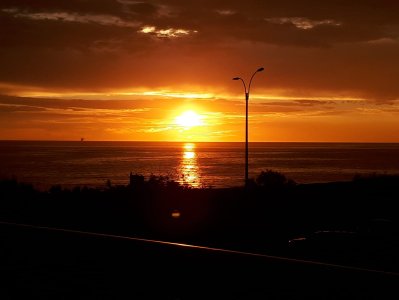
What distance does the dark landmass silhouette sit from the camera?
3.43 metres

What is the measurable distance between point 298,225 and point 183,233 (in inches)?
241

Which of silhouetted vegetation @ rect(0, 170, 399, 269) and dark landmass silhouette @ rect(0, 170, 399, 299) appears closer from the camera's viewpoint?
dark landmass silhouette @ rect(0, 170, 399, 299)

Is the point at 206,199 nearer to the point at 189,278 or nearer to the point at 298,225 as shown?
the point at 298,225

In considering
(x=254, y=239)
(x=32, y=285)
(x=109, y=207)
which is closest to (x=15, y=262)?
(x=32, y=285)

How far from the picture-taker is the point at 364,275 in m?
2.85

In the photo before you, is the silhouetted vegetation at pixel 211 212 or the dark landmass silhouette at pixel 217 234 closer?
the dark landmass silhouette at pixel 217 234

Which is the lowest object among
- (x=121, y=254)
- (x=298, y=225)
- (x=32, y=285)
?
(x=298, y=225)

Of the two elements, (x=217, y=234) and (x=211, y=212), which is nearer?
(x=217, y=234)

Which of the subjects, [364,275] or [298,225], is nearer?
[364,275]

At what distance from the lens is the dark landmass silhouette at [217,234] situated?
11.3 ft

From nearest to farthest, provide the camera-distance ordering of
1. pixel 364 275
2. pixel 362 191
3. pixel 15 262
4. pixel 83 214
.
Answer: pixel 364 275
pixel 15 262
pixel 83 214
pixel 362 191

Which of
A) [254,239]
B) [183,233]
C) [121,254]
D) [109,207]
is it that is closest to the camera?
[121,254]

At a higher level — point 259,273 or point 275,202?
point 259,273

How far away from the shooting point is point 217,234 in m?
21.6
